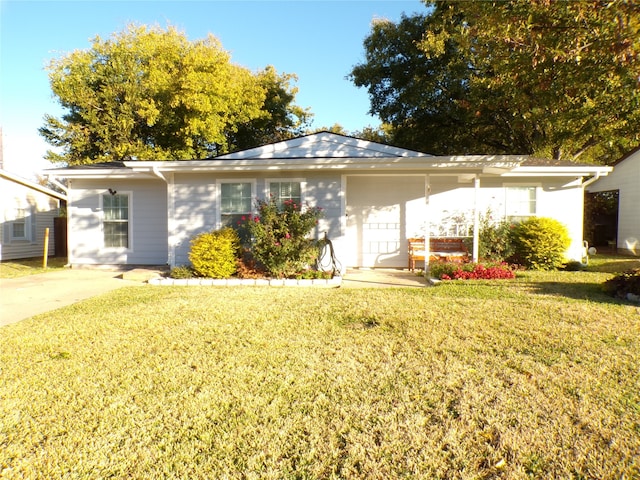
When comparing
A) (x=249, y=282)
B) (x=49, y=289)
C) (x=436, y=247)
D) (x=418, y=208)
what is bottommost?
(x=49, y=289)

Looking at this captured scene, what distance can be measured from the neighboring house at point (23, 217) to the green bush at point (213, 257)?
9.07 m

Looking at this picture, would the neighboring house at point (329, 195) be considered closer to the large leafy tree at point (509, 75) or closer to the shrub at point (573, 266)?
the shrub at point (573, 266)

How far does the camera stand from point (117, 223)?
10531 mm

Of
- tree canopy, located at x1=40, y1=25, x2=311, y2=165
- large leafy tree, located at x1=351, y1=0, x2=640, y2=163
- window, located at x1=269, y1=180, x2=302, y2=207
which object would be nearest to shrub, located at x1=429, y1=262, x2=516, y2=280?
large leafy tree, located at x1=351, y1=0, x2=640, y2=163

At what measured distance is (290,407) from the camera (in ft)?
8.95

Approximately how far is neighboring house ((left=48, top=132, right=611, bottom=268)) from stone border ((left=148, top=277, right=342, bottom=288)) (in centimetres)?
135

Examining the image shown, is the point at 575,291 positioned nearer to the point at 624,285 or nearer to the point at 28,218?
the point at 624,285

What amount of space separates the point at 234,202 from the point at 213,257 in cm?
181

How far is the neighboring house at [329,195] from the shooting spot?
342 inches

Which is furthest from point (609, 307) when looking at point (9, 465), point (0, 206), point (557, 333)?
point (0, 206)

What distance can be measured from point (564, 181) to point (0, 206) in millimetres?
18119

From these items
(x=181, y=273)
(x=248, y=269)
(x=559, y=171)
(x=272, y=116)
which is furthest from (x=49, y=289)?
(x=272, y=116)

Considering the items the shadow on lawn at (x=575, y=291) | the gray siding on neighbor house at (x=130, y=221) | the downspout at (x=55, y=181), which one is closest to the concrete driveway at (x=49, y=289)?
the gray siding on neighbor house at (x=130, y=221)

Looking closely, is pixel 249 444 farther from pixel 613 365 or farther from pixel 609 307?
pixel 609 307
